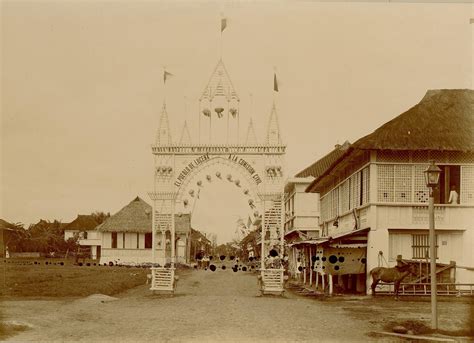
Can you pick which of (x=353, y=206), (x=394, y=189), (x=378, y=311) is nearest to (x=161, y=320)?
(x=378, y=311)

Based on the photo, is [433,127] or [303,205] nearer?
[433,127]

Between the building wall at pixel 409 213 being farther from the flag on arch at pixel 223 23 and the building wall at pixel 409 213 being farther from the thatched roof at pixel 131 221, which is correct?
the thatched roof at pixel 131 221

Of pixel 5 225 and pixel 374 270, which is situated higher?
Answer: pixel 5 225

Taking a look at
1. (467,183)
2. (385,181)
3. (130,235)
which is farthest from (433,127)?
(130,235)

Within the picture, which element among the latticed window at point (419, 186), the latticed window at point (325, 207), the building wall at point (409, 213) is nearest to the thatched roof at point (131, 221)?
the latticed window at point (325, 207)

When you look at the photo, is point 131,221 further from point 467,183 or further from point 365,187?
point 467,183
